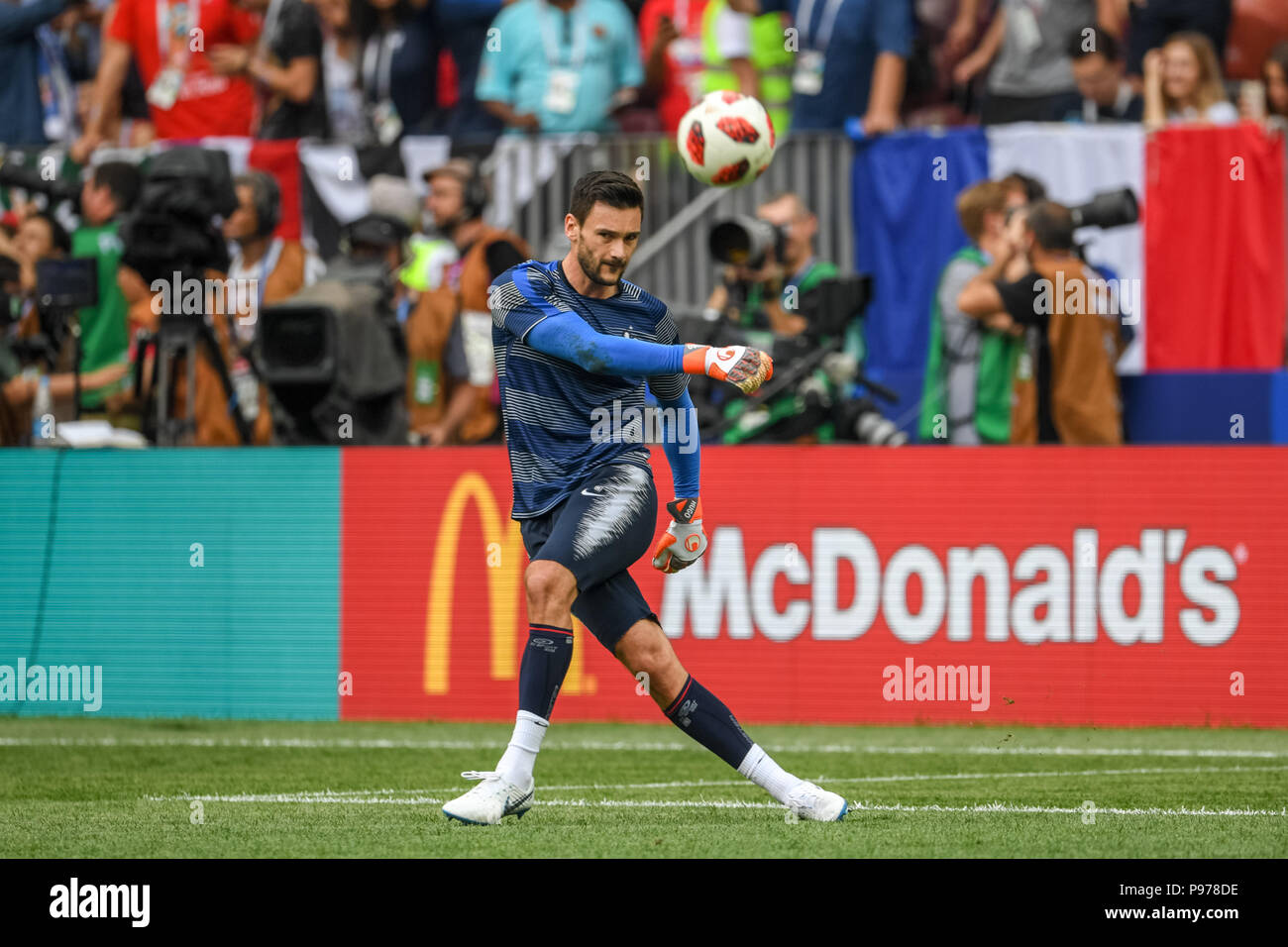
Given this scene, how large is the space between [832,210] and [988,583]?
4187mm

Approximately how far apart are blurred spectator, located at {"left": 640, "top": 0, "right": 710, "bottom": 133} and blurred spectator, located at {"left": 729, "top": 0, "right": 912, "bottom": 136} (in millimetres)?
416

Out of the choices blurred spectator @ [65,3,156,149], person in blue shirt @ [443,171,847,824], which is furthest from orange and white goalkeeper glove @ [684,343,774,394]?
blurred spectator @ [65,3,156,149]

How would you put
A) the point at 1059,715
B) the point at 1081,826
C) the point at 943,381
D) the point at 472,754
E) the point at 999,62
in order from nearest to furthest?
the point at 1081,826 < the point at 472,754 < the point at 1059,715 < the point at 943,381 < the point at 999,62

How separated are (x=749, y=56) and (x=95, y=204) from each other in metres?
5.22

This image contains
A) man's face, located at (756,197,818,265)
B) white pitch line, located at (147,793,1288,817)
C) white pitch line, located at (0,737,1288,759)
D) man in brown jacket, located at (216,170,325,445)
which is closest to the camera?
white pitch line, located at (147,793,1288,817)

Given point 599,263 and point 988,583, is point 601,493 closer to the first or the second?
point 599,263

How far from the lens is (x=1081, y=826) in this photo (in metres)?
7.30

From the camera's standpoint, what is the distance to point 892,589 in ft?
38.8

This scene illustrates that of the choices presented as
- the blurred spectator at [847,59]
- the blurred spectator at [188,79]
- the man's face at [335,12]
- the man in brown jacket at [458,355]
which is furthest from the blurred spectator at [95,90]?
the blurred spectator at [847,59]

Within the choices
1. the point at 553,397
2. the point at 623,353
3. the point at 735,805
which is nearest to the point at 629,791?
the point at 735,805

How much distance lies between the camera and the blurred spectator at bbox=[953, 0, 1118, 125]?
15.1 m

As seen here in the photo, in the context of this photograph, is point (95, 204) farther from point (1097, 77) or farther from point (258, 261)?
point (1097, 77)

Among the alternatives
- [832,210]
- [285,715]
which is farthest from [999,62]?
[285,715]

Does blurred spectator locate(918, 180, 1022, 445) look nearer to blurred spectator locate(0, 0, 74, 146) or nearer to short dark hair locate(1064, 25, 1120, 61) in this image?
short dark hair locate(1064, 25, 1120, 61)
